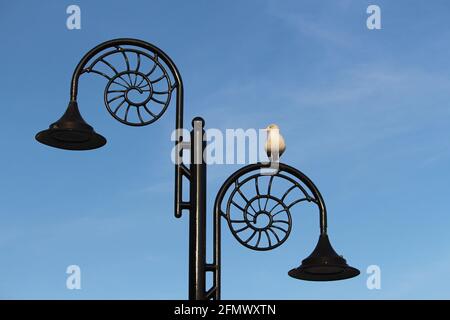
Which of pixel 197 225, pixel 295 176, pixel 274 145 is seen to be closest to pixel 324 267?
pixel 295 176

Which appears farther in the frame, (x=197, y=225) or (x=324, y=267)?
(x=324, y=267)

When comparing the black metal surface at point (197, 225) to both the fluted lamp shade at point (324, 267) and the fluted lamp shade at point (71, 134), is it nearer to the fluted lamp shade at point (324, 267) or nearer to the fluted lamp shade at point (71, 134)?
the fluted lamp shade at point (71, 134)

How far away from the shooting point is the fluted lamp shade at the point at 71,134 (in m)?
10.8

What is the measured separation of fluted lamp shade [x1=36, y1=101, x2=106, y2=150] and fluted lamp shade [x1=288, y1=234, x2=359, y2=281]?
263 centimetres

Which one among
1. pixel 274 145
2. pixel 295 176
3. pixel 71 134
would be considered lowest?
pixel 295 176

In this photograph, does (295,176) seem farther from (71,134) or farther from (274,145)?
(71,134)

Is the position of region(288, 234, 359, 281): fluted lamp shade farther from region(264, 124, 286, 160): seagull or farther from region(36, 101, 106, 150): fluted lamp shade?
region(36, 101, 106, 150): fluted lamp shade

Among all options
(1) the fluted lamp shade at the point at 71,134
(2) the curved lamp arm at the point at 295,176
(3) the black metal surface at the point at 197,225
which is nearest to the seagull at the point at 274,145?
(2) the curved lamp arm at the point at 295,176

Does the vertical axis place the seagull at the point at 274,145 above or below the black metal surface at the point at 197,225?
above

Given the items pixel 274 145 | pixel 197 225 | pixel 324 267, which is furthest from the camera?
pixel 274 145

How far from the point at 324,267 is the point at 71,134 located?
3.14 meters

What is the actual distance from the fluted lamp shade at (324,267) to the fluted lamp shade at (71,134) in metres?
2.63

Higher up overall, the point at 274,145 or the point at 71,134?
the point at 71,134

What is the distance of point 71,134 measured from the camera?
10984 mm
